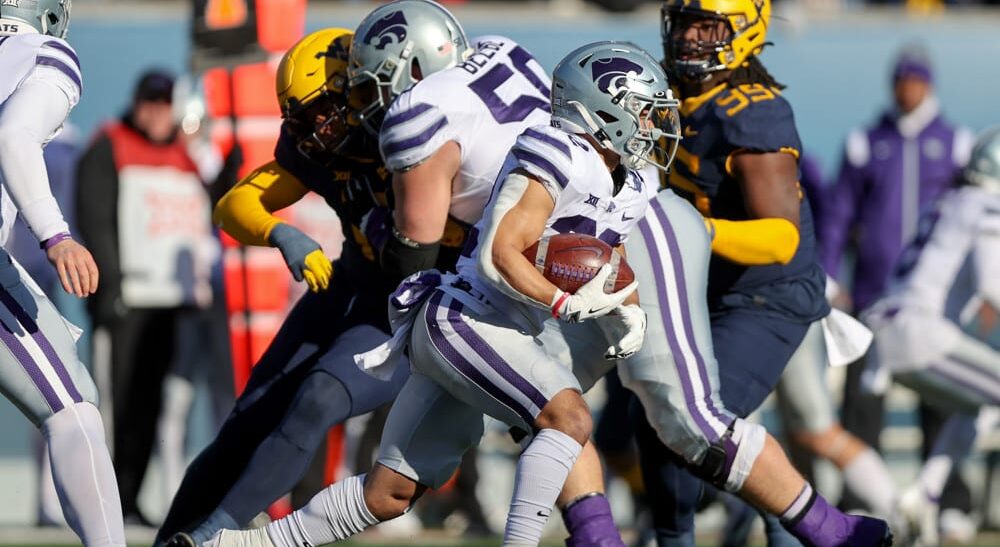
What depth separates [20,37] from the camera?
4.48 m

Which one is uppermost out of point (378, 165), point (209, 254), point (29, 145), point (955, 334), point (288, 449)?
point (29, 145)

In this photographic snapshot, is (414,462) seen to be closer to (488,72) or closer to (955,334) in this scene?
(488,72)

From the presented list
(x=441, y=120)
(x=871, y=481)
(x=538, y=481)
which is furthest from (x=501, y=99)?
(x=871, y=481)

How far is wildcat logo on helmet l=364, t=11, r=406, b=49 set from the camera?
4.89m

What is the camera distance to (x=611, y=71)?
14.4 feet

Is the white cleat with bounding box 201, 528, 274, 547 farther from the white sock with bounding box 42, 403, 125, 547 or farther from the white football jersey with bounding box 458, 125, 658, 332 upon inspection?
the white football jersey with bounding box 458, 125, 658, 332

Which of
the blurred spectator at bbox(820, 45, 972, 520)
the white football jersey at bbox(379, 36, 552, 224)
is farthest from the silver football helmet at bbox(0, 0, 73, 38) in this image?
the blurred spectator at bbox(820, 45, 972, 520)

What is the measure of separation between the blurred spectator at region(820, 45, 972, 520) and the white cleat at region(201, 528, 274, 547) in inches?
170

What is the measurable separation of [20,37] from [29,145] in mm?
358

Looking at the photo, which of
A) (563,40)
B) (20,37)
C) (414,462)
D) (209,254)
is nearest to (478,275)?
(414,462)

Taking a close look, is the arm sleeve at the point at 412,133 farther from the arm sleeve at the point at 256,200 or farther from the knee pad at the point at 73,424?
the knee pad at the point at 73,424

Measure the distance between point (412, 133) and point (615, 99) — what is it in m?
0.54

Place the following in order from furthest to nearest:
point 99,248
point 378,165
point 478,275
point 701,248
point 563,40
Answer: point 563,40 → point 99,248 → point 378,165 → point 701,248 → point 478,275

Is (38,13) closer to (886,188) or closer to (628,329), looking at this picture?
(628,329)
